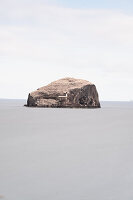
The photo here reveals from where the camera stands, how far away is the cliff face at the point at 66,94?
127 meters

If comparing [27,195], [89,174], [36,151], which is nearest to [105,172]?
[89,174]

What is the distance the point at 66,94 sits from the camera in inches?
4946

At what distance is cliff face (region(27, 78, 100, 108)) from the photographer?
126963 mm

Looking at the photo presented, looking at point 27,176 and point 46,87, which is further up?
point 46,87

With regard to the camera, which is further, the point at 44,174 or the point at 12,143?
the point at 12,143

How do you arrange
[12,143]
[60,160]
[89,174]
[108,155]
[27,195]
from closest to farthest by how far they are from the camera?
[27,195] → [89,174] → [60,160] → [108,155] → [12,143]

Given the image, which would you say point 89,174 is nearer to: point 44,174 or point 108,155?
point 44,174

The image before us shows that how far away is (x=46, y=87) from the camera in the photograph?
132250mm

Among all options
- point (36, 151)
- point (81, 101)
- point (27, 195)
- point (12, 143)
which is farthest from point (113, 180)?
point (81, 101)

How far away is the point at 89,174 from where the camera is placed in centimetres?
2088

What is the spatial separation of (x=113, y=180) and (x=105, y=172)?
2073 millimetres

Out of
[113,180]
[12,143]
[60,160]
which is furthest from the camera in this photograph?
[12,143]

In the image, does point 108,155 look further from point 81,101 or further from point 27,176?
point 81,101

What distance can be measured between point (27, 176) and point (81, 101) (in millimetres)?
113168
